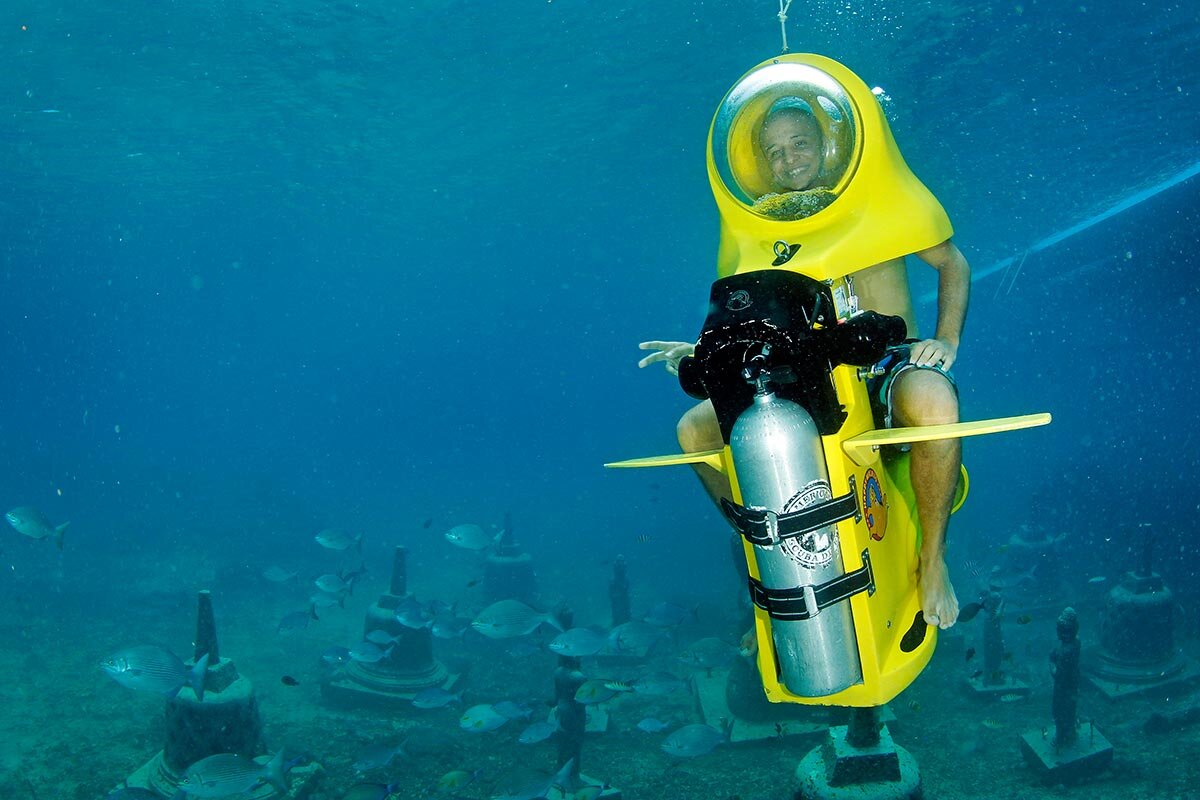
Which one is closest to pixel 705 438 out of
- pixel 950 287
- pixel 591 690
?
pixel 950 287

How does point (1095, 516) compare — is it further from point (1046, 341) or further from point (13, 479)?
point (13, 479)

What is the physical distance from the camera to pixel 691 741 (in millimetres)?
7570

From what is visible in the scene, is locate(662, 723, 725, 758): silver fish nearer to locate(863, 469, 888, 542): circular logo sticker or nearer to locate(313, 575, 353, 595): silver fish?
locate(863, 469, 888, 542): circular logo sticker

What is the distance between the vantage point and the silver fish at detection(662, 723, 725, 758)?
7492 millimetres

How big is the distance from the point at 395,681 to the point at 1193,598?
13.2 meters

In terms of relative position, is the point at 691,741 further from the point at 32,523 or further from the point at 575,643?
the point at 32,523

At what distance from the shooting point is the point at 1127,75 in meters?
12.6

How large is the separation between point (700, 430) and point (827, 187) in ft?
3.94

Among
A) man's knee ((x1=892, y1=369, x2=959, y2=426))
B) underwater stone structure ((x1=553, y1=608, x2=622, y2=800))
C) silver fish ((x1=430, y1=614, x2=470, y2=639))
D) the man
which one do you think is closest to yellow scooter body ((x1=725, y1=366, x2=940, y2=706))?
the man

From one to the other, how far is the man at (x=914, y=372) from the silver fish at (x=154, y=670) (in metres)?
7.17

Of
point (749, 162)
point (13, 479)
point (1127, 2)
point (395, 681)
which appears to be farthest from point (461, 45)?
point (13, 479)

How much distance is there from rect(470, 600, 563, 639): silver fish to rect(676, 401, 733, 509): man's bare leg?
22.0 ft

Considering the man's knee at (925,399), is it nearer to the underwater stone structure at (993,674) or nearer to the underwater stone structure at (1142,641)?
the underwater stone structure at (993,674)

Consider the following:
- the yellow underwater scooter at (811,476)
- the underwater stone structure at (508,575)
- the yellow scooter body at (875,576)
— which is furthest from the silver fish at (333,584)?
the yellow scooter body at (875,576)
